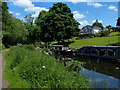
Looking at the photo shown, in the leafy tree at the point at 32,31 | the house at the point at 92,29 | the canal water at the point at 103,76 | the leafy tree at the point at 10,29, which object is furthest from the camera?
the house at the point at 92,29

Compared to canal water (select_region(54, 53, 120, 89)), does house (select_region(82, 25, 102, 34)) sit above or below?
above

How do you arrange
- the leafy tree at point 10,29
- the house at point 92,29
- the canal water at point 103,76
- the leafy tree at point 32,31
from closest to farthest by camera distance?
the canal water at point 103,76, the leafy tree at point 10,29, the leafy tree at point 32,31, the house at point 92,29

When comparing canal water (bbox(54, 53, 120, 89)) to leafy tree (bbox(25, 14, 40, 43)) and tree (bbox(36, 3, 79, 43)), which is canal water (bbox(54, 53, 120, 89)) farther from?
leafy tree (bbox(25, 14, 40, 43))

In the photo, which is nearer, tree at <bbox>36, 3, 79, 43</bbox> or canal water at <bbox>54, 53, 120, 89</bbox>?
canal water at <bbox>54, 53, 120, 89</bbox>

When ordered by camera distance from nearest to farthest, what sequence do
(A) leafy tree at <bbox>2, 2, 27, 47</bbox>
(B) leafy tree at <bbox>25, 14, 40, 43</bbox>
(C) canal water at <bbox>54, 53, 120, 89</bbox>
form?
(C) canal water at <bbox>54, 53, 120, 89</bbox> < (A) leafy tree at <bbox>2, 2, 27, 47</bbox> < (B) leafy tree at <bbox>25, 14, 40, 43</bbox>

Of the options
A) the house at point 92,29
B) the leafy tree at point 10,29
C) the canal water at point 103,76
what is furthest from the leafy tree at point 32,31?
the house at point 92,29

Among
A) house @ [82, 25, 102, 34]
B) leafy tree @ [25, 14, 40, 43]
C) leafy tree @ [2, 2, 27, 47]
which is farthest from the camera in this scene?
house @ [82, 25, 102, 34]

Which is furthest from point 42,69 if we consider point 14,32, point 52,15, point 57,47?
point 14,32

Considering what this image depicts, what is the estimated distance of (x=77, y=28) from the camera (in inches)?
1435

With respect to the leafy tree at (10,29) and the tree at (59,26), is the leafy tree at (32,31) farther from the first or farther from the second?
the tree at (59,26)

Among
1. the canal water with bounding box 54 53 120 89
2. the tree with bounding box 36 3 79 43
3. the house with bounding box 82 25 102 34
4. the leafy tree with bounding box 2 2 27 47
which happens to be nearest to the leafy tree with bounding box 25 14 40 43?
the leafy tree with bounding box 2 2 27 47

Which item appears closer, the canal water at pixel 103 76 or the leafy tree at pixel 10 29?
the canal water at pixel 103 76

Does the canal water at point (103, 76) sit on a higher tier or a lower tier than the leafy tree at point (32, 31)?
lower

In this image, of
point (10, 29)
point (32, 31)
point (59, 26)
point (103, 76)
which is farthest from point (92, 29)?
point (103, 76)
